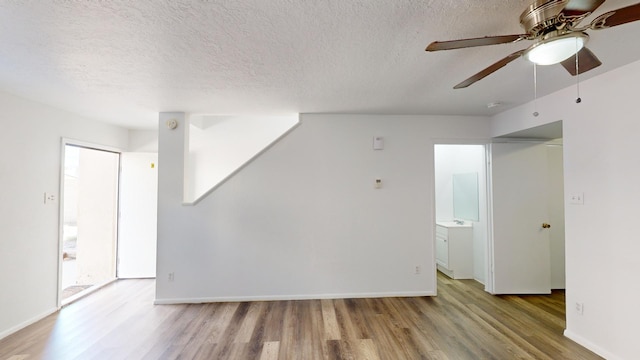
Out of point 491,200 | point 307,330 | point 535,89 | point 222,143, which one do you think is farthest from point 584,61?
point 222,143

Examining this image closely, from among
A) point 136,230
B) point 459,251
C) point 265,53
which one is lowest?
point 459,251

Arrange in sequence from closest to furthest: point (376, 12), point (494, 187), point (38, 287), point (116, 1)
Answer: point (116, 1) → point (376, 12) → point (38, 287) → point (494, 187)

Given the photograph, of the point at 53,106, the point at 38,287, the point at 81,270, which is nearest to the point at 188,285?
the point at 38,287

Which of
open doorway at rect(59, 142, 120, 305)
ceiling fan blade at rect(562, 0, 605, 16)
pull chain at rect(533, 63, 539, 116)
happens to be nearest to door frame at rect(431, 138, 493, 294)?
pull chain at rect(533, 63, 539, 116)

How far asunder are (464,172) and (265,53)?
4028 mm

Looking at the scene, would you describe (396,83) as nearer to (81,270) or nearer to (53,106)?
(53,106)

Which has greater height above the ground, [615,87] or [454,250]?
[615,87]

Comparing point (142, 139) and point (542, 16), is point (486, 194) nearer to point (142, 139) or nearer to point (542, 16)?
point (542, 16)

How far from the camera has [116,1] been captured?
1.45 metres

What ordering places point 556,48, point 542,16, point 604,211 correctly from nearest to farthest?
point 542,16 → point 556,48 → point 604,211

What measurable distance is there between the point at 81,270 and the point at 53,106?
103 inches

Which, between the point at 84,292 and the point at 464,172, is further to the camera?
the point at 464,172

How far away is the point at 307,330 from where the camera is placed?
283cm

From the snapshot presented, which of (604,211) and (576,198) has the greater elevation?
(576,198)
